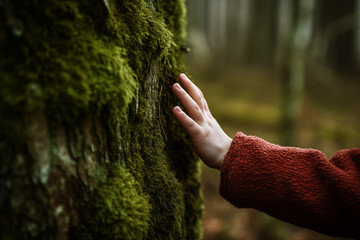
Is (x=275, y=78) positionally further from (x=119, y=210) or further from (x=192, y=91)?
(x=119, y=210)

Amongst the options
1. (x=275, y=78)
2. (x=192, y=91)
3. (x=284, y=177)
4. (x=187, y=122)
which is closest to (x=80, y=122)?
(x=187, y=122)

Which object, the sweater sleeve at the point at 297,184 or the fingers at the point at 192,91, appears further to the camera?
the fingers at the point at 192,91

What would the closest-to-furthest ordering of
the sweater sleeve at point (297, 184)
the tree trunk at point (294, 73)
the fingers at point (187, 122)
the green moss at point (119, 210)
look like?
1. the green moss at point (119, 210)
2. the sweater sleeve at point (297, 184)
3. the fingers at point (187, 122)
4. the tree trunk at point (294, 73)

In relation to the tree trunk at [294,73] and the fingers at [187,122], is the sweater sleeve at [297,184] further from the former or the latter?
the tree trunk at [294,73]

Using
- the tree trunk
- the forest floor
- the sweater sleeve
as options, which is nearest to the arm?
the sweater sleeve

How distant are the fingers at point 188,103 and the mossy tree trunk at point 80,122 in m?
0.18

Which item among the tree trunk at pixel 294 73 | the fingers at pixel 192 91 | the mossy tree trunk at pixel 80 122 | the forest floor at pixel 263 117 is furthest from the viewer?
the forest floor at pixel 263 117

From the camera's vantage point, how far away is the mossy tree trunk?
81 centimetres

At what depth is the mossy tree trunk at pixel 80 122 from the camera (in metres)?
0.81

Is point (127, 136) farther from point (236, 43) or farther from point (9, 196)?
point (236, 43)

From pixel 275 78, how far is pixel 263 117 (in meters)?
7.39

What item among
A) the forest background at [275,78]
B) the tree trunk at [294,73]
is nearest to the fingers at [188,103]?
the forest background at [275,78]

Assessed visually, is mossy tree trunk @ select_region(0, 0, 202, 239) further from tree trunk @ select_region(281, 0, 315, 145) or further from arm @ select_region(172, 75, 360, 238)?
tree trunk @ select_region(281, 0, 315, 145)

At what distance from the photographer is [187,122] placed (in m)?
1.44
